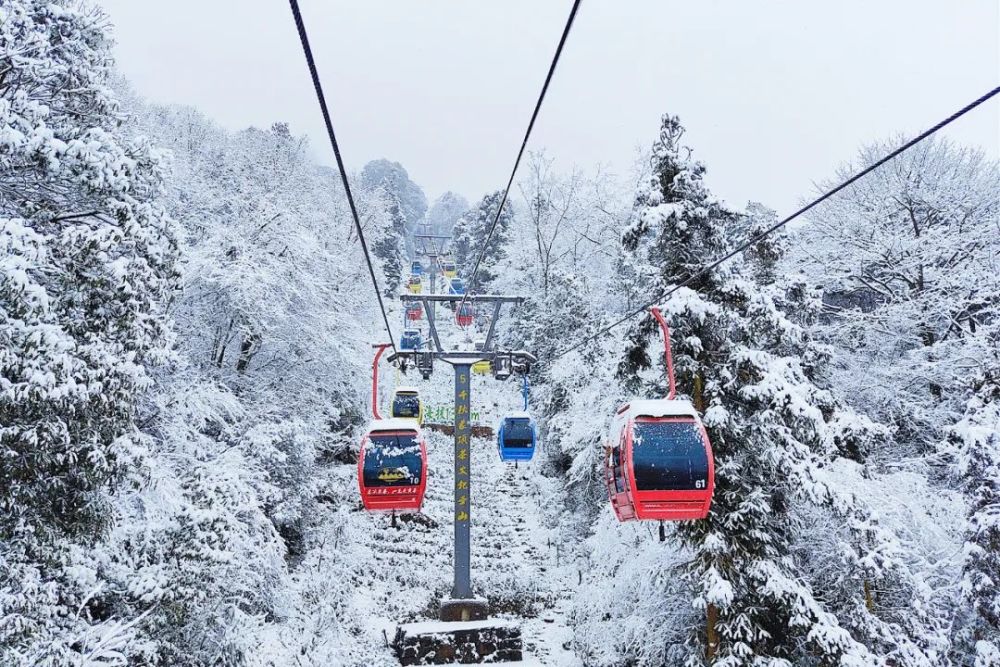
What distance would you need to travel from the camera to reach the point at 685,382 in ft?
28.8

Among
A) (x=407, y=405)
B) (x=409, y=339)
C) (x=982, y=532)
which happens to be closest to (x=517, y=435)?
(x=407, y=405)

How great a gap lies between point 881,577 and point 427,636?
773 centimetres

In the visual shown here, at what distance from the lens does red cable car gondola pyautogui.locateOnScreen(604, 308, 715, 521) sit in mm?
6180

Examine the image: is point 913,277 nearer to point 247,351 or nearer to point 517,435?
point 517,435

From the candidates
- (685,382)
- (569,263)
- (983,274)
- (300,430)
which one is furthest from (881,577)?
(569,263)

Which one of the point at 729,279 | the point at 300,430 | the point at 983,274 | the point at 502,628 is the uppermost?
the point at 983,274

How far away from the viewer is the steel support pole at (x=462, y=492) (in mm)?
12789

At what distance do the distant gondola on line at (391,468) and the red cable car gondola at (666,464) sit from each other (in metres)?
3.94

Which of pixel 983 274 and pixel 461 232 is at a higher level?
pixel 461 232

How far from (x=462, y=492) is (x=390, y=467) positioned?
13.1 feet

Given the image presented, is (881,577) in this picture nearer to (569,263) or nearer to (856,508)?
(856,508)

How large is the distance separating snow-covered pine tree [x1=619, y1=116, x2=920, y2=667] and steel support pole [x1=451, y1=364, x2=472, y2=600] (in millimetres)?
4941

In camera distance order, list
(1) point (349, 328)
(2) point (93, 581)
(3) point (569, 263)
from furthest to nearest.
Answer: (3) point (569, 263) < (1) point (349, 328) < (2) point (93, 581)

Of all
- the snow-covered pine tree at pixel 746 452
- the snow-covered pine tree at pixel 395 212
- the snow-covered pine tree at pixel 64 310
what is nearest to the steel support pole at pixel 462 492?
the snow-covered pine tree at pixel 746 452
